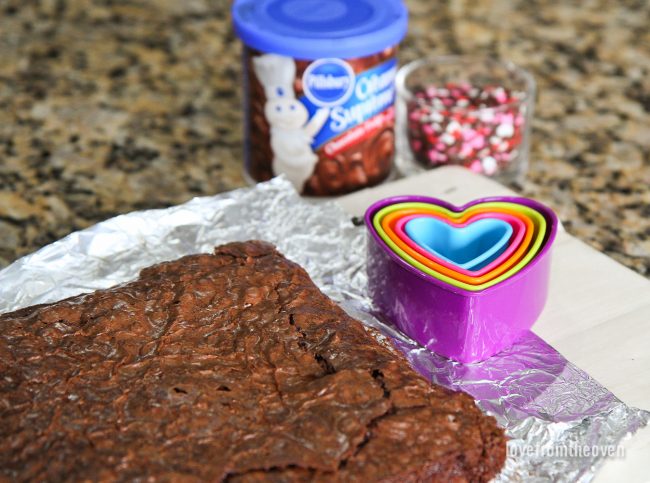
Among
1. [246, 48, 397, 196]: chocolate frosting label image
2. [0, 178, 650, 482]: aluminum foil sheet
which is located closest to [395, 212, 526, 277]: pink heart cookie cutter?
[0, 178, 650, 482]: aluminum foil sheet

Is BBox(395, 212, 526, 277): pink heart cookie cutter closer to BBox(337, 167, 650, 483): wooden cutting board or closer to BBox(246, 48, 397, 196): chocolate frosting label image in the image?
BBox(337, 167, 650, 483): wooden cutting board

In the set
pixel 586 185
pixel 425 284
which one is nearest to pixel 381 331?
pixel 425 284

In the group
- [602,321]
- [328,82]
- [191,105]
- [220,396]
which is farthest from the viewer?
[191,105]

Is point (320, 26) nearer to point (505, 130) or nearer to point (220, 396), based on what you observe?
point (505, 130)

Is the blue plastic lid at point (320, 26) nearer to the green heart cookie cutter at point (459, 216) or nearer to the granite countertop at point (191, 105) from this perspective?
the green heart cookie cutter at point (459, 216)

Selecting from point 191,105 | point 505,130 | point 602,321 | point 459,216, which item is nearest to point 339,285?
point 459,216

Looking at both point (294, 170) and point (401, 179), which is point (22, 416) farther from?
point (401, 179)
